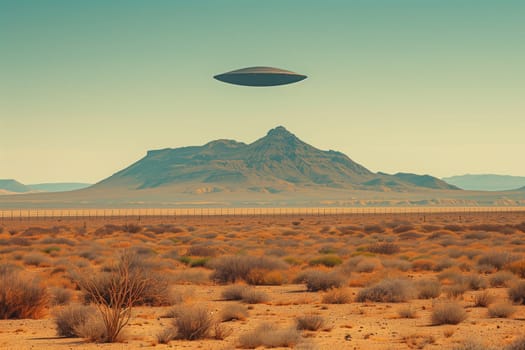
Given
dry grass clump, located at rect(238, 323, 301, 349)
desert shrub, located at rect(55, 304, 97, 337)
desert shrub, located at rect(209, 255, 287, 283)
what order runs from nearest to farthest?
1. dry grass clump, located at rect(238, 323, 301, 349)
2. desert shrub, located at rect(55, 304, 97, 337)
3. desert shrub, located at rect(209, 255, 287, 283)

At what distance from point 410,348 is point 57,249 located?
33966mm

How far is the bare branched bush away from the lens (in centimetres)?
1678

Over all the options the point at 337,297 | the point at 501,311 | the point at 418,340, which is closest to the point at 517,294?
the point at 501,311

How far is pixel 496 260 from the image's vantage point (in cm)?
3350

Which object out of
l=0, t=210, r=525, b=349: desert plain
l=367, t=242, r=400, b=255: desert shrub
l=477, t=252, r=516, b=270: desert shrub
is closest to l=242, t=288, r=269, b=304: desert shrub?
l=0, t=210, r=525, b=349: desert plain

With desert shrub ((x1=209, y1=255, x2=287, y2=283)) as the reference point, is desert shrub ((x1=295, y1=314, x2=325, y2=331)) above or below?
below

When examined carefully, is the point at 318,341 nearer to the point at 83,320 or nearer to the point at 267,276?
the point at 83,320

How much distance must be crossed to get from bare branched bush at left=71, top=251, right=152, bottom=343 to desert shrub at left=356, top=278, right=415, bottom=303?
6651 millimetres

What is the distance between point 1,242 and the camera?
5459 centimetres

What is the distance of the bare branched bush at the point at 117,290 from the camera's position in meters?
16.8

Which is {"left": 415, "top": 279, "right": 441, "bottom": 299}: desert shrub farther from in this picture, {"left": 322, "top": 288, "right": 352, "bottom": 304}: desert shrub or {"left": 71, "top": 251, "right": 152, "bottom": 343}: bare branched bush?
{"left": 71, "top": 251, "right": 152, "bottom": 343}: bare branched bush

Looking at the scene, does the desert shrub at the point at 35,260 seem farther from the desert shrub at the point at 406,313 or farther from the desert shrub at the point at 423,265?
the desert shrub at the point at 406,313

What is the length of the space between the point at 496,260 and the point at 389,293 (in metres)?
11.1

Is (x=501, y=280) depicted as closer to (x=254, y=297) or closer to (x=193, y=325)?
(x=254, y=297)
